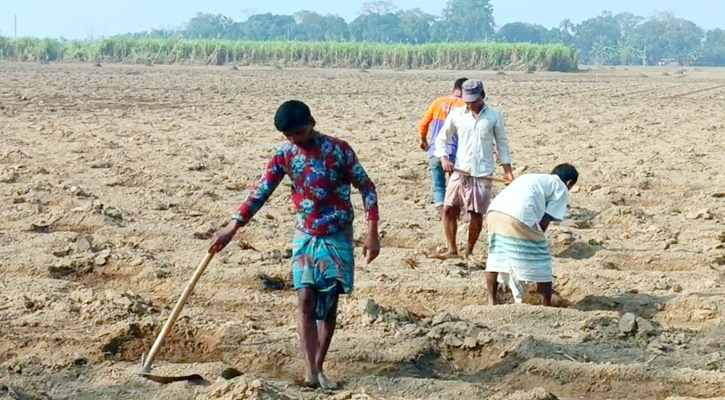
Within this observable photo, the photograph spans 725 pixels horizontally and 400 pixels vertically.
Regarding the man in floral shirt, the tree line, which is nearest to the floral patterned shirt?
the man in floral shirt

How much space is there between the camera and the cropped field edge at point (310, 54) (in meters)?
56.7

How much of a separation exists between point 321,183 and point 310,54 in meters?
54.6

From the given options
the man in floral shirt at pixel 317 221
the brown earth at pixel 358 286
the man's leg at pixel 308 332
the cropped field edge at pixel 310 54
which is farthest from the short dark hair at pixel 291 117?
the cropped field edge at pixel 310 54

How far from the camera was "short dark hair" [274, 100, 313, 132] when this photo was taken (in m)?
5.25

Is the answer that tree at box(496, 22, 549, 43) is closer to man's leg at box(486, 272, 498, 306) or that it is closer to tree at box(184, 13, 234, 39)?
tree at box(184, 13, 234, 39)

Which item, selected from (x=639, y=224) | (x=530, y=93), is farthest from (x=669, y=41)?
(x=639, y=224)

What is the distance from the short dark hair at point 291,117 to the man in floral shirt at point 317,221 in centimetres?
10

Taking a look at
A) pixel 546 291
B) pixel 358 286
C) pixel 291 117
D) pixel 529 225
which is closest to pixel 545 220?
pixel 529 225

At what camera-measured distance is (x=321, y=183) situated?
541cm

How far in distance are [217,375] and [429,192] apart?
620 centimetres

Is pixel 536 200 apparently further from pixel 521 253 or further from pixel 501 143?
pixel 501 143

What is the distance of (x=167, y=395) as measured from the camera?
5160 millimetres

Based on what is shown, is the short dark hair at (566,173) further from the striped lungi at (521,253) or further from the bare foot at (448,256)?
the bare foot at (448,256)

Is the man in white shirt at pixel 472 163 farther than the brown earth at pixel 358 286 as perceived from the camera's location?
Yes
